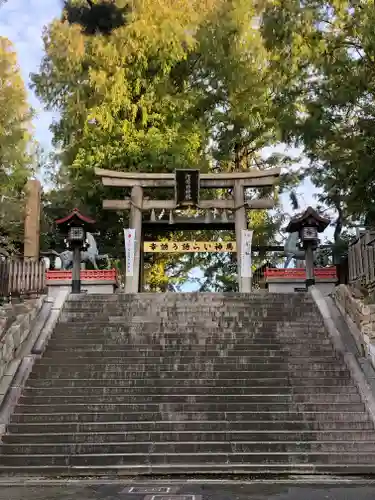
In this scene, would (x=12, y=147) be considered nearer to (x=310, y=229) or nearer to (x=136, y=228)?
(x=136, y=228)

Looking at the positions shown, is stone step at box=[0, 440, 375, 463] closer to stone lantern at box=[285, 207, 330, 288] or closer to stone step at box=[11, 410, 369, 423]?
stone step at box=[11, 410, 369, 423]

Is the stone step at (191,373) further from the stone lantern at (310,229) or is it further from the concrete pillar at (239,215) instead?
the concrete pillar at (239,215)

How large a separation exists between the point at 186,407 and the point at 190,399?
218 millimetres

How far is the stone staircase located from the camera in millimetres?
7258

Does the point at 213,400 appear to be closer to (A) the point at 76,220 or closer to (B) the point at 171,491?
(B) the point at 171,491

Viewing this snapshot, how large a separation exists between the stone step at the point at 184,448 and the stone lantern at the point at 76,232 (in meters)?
7.42

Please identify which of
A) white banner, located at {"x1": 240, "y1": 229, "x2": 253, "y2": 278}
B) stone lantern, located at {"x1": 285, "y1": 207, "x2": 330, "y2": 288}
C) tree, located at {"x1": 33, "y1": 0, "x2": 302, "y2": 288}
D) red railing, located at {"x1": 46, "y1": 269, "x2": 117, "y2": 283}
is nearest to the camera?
stone lantern, located at {"x1": 285, "y1": 207, "x2": 330, "y2": 288}

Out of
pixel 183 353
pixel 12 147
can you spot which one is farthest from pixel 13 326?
pixel 12 147

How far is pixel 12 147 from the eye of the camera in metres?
17.2

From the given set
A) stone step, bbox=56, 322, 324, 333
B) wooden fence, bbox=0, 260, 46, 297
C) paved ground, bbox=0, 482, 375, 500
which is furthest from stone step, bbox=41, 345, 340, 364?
wooden fence, bbox=0, 260, 46, 297

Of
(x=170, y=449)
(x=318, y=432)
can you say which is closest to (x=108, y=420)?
(x=170, y=449)

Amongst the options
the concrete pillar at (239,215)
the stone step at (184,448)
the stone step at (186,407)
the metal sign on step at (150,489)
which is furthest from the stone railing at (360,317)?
the concrete pillar at (239,215)

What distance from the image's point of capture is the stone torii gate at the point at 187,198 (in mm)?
16469

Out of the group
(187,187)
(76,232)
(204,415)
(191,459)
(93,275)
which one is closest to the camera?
(191,459)
